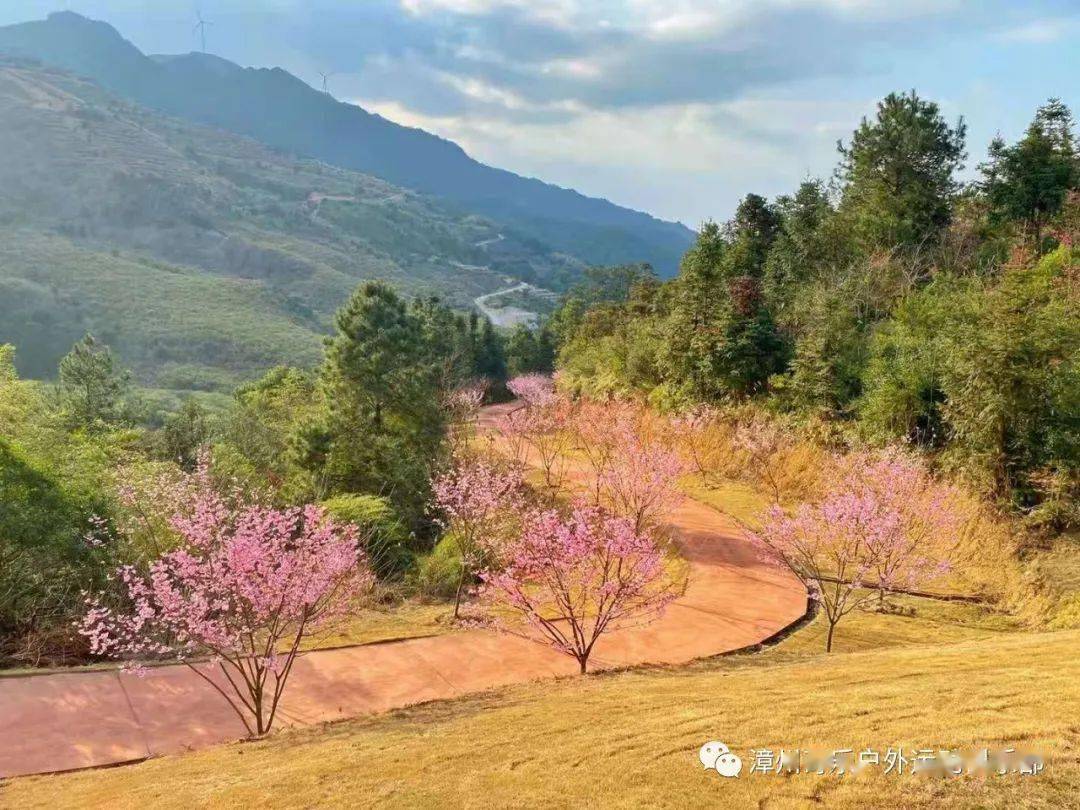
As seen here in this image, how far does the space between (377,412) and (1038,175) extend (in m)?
20.8

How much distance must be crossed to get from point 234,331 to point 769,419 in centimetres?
4936

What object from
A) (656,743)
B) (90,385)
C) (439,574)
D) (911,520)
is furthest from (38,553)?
(90,385)

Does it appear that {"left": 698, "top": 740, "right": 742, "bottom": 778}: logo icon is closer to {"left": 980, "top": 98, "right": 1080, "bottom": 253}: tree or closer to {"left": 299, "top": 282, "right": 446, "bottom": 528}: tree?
{"left": 299, "top": 282, "right": 446, "bottom": 528}: tree

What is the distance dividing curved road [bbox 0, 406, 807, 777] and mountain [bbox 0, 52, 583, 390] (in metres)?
42.3

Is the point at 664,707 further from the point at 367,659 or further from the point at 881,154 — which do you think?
the point at 881,154

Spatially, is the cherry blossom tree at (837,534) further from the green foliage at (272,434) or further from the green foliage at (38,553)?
the green foliage at (38,553)

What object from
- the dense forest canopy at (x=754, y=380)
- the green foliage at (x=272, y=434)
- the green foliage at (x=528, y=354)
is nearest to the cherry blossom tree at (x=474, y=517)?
the dense forest canopy at (x=754, y=380)

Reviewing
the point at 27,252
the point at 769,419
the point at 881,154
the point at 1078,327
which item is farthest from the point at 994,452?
the point at 27,252

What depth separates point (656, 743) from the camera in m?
4.44

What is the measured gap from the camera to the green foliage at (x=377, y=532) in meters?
11.4

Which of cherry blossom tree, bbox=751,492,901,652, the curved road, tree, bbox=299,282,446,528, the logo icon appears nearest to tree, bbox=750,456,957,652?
cherry blossom tree, bbox=751,492,901,652

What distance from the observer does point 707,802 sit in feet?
11.8

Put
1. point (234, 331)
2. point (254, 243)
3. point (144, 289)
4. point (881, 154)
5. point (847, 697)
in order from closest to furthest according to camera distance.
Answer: point (847, 697) → point (881, 154) → point (234, 331) → point (144, 289) → point (254, 243)

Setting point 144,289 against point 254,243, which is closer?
point 144,289
